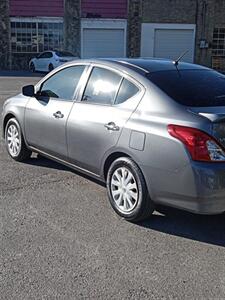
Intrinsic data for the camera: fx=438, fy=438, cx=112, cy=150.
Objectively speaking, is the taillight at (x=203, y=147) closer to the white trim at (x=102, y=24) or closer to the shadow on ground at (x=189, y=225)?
the shadow on ground at (x=189, y=225)

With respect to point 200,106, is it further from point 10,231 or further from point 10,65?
point 10,65

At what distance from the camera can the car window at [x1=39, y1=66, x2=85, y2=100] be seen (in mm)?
5434

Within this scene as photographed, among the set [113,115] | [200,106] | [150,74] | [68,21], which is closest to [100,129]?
[113,115]

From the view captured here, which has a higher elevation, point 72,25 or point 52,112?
point 72,25

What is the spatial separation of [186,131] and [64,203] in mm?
1773

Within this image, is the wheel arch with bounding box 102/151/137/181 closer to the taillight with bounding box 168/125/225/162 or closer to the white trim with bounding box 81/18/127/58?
the taillight with bounding box 168/125/225/162

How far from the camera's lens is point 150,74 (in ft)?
15.2

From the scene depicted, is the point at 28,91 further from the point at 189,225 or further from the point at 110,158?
the point at 189,225

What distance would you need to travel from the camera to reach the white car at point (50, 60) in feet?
85.3

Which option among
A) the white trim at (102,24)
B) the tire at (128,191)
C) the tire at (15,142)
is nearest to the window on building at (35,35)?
the white trim at (102,24)

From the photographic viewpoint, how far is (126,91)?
464 centimetres

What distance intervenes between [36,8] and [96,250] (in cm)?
2881

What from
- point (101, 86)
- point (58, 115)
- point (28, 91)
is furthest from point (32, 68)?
point (101, 86)

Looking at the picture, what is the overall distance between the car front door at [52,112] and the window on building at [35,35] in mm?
25999
